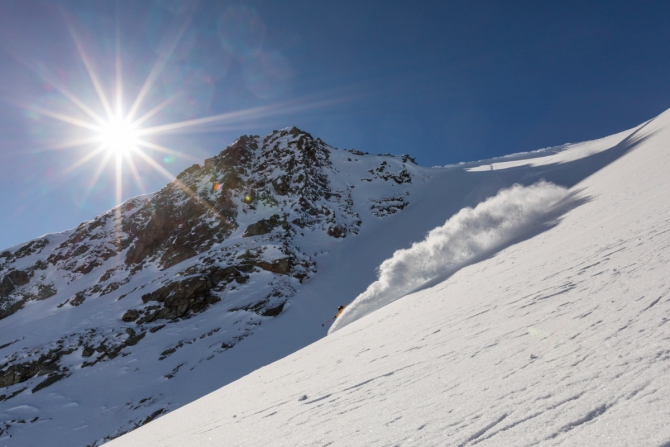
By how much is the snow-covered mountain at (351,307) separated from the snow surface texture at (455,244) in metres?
0.10

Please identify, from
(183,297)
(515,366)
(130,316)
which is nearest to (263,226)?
(183,297)

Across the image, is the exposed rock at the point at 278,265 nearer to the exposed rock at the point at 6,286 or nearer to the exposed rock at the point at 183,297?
the exposed rock at the point at 183,297

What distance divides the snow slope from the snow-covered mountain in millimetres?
22

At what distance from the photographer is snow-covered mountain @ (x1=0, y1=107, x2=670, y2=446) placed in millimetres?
2338

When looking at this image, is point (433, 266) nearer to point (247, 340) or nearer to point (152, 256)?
point (247, 340)

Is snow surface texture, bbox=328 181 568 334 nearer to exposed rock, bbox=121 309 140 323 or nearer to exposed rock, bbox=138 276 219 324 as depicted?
exposed rock, bbox=138 276 219 324

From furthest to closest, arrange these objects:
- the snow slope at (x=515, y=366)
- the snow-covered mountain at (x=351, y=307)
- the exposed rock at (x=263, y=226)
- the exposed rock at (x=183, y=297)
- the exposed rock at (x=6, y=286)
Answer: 1. the exposed rock at (x=6, y=286)
2. the exposed rock at (x=263, y=226)
3. the exposed rock at (x=183, y=297)
4. the snow-covered mountain at (x=351, y=307)
5. the snow slope at (x=515, y=366)

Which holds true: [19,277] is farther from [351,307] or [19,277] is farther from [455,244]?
[455,244]

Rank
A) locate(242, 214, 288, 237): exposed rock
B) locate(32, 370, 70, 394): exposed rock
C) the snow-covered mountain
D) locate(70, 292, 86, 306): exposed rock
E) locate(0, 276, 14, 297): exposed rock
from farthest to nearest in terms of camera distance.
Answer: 1. locate(0, 276, 14, 297): exposed rock
2. locate(242, 214, 288, 237): exposed rock
3. locate(70, 292, 86, 306): exposed rock
4. locate(32, 370, 70, 394): exposed rock
5. the snow-covered mountain

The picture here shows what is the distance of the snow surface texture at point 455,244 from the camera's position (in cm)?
1238

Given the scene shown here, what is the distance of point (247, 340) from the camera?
69.9ft

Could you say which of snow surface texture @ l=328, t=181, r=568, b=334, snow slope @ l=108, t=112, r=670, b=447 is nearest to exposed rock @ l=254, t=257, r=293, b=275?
snow surface texture @ l=328, t=181, r=568, b=334

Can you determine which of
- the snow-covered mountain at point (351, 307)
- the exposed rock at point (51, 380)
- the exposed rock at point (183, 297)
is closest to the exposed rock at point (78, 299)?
the snow-covered mountain at point (351, 307)

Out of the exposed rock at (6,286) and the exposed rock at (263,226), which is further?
the exposed rock at (6,286)
